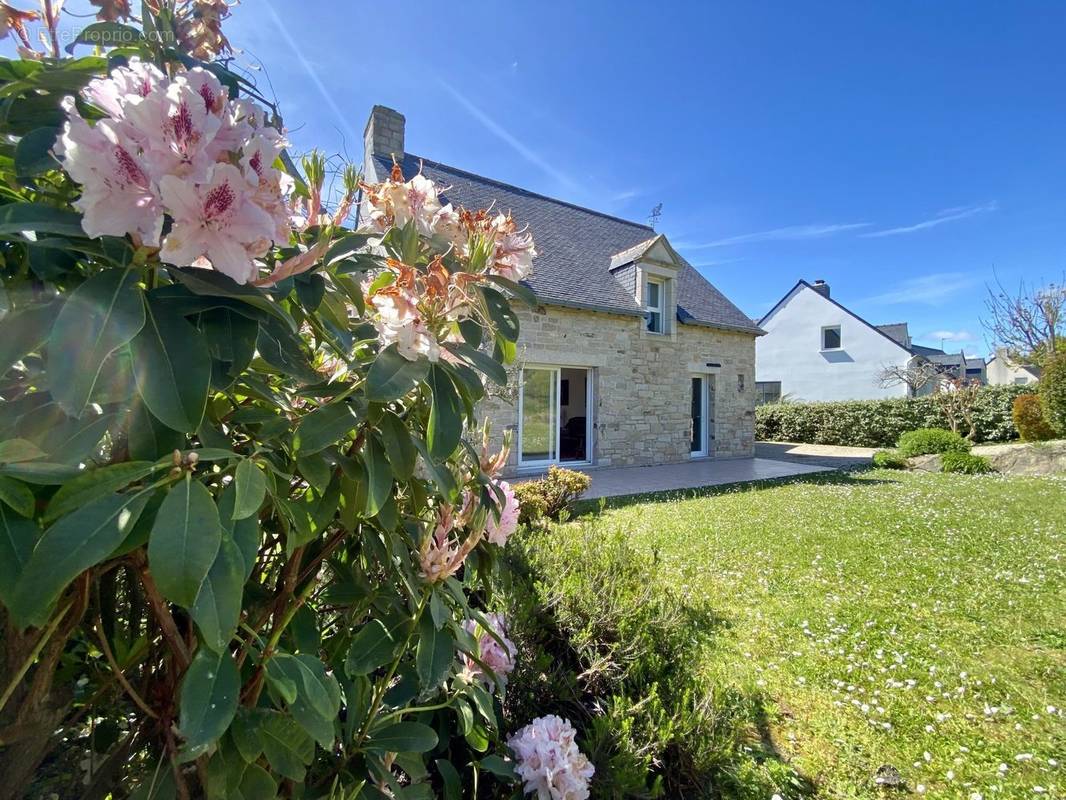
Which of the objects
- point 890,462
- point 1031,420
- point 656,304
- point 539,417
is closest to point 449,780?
point 539,417

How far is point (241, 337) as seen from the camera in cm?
71

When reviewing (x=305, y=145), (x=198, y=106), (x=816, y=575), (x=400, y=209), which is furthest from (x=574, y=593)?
(x=816, y=575)

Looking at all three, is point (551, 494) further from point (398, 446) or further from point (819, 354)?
point (819, 354)

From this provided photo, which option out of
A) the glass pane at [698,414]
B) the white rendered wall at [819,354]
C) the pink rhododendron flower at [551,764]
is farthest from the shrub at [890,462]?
the pink rhododendron flower at [551,764]

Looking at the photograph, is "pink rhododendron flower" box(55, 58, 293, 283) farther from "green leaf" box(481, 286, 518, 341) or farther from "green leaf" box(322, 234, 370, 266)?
"green leaf" box(481, 286, 518, 341)

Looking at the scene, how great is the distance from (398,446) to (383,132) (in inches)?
466

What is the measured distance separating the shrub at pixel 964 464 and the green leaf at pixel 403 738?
14.6 metres

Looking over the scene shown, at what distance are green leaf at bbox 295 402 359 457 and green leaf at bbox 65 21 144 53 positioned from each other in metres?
0.74

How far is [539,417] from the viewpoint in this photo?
10.8 m

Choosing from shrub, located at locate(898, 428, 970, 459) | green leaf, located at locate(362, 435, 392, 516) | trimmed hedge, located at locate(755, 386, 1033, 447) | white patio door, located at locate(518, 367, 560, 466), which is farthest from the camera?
trimmed hedge, located at locate(755, 386, 1033, 447)

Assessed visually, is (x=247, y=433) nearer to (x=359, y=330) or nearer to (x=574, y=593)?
(x=359, y=330)

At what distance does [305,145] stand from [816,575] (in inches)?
212

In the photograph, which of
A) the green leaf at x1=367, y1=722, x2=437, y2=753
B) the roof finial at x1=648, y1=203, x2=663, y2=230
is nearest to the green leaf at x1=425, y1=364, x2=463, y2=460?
the green leaf at x1=367, y1=722, x2=437, y2=753

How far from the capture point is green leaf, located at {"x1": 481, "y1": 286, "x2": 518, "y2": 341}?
3.49 feet
